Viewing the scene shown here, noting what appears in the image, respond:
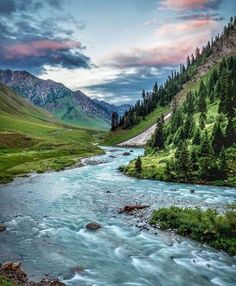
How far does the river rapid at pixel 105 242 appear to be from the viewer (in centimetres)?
2905

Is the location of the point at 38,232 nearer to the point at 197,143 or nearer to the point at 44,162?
the point at 197,143

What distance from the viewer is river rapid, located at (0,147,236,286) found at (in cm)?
2905

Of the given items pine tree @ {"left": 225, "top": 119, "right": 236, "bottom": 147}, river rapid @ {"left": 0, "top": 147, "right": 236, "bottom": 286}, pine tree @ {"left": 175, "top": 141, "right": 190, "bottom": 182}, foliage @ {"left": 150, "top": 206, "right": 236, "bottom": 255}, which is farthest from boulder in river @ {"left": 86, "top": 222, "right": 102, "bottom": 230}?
pine tree @ {"left": 225, "top": 119, "right": 236, "bottom": 147}

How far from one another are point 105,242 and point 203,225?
1042cm

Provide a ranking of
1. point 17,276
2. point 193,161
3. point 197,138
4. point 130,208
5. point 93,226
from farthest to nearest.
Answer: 1. point 197,138
2. point 193,161
3. point 130,208
4. point 93,226
5. point 17,276

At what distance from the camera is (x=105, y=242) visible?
37125mm

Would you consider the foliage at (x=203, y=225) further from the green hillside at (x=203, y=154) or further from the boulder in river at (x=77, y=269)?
the green hillside at (x=203, y=154)

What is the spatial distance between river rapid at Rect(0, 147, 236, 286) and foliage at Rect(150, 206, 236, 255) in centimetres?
131

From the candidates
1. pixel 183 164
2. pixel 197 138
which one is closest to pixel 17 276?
pixel 183 164

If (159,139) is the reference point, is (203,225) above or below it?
below

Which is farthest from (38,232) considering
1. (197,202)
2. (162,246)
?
(197,202)

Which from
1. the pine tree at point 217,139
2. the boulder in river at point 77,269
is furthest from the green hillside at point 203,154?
the boulder in river at point 77,269

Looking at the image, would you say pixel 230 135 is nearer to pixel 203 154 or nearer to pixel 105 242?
pixel 203 154

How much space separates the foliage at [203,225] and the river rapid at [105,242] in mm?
1310
